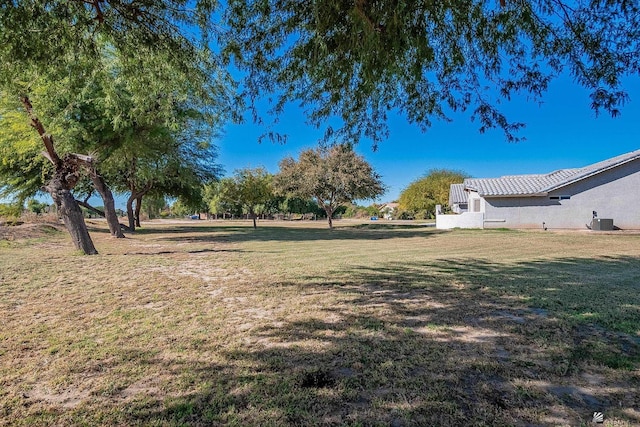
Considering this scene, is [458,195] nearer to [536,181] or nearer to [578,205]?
[536,181]

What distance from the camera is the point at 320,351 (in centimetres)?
325

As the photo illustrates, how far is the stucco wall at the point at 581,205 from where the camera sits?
814 inches

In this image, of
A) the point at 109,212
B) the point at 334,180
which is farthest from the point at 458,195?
the point at 109,212

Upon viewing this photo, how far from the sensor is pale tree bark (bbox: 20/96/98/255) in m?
10.4

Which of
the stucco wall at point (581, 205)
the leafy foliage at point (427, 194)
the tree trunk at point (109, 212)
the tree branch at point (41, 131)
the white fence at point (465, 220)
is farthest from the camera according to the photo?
the leafy foliage at point (427, 194)

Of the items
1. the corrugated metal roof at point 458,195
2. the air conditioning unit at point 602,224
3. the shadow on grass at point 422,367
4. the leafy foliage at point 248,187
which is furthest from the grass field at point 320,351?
the corrugated metal roof at point 458,195

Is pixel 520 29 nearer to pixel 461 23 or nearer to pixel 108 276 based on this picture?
pixel 461 23

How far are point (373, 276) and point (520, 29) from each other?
4.82 m

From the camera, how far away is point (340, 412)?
7.48 feet

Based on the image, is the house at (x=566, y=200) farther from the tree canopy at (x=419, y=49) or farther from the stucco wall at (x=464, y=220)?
the tree canopy at (x=419, y=49)

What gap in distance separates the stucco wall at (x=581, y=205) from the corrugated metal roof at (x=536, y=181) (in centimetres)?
53

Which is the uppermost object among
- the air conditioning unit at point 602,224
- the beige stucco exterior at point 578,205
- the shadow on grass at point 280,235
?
the beige stucco exterior at point 578,205

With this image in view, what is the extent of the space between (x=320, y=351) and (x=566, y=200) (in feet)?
80.7

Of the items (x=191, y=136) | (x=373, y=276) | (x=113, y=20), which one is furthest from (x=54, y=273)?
(x=191, y=136)
